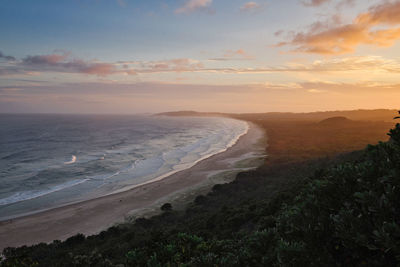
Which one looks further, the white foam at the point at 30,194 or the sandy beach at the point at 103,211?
the white foam at the point at 30,194

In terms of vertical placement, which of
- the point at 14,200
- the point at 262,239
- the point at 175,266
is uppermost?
the point at 262,239

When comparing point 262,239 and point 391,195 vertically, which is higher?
point 391,195

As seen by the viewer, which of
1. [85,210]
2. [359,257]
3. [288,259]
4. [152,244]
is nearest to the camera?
[359,257]

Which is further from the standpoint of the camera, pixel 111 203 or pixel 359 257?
pixel 111 203

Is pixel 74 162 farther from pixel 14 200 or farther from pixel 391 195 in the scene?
pixel 391 195

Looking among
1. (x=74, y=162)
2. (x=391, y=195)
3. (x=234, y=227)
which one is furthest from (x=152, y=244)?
(x=74, y=162)

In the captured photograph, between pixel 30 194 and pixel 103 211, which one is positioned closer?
pixel 103 211

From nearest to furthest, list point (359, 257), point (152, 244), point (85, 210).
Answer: point (359, 257) → point (152, 244) → point (85, 210)

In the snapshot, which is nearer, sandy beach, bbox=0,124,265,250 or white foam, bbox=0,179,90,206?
sandy beach, bbox=0,124,265,250
